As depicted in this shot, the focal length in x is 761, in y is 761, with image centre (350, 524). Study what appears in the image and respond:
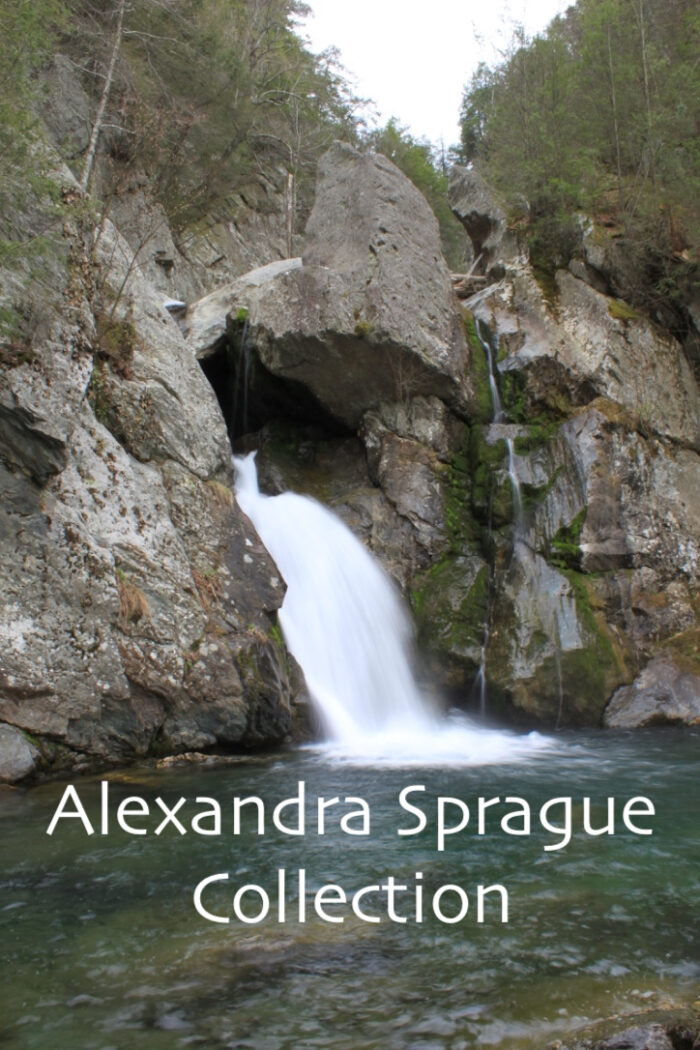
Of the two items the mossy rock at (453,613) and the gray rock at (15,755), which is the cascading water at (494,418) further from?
the gray rock at (15,755)

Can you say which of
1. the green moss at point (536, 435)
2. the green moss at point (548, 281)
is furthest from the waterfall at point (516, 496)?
the green moss at point (548, 281)

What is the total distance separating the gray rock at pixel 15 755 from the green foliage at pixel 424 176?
24.8m

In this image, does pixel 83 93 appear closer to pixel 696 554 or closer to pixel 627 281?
pixel 627 281

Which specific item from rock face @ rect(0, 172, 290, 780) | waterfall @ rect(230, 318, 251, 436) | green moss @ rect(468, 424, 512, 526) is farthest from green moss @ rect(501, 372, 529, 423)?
rock face @ rect(0, 172, 290, 780)

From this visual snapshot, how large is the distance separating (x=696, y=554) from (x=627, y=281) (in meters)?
5.79

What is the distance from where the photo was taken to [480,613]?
40.1 feet

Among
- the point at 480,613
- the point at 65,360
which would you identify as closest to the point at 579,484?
the point at 480,613

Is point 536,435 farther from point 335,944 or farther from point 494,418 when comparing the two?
point 335,944

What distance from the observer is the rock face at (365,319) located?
43.3 ft

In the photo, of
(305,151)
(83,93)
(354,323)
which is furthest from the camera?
(305,151)

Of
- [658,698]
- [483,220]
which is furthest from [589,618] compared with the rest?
[483,220]

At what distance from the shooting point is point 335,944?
3783 mm

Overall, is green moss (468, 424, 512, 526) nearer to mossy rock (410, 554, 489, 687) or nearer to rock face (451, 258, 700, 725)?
rock face (451, 258, 700, 725)

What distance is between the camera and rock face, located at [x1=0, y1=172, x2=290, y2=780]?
300 inches
